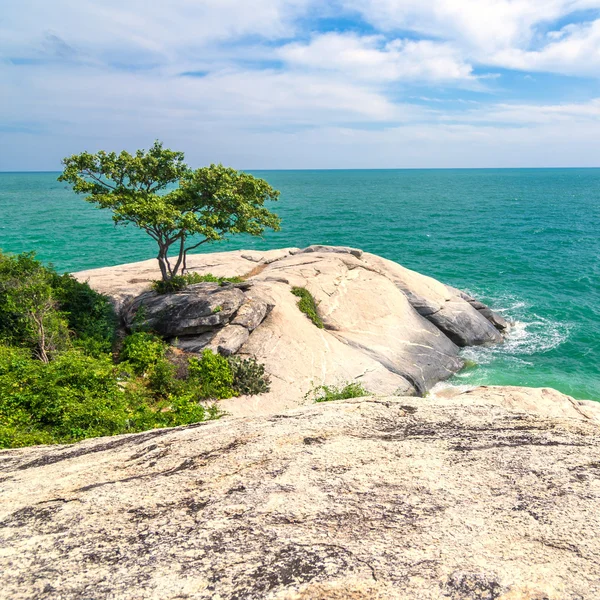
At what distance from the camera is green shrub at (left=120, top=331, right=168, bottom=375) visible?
20.3 meters

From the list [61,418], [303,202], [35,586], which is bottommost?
[61,418]

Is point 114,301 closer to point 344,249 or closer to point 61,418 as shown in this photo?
point 61,418

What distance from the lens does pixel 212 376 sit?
1944 cm

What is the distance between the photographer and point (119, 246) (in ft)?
209

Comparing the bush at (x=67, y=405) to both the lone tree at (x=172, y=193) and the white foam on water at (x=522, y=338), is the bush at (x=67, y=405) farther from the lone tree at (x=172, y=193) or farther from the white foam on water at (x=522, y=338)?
the white foam on water at (x=522, y=338)

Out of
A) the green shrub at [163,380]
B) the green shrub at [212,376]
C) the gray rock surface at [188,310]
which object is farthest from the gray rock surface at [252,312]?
the green shrub at [163,380]

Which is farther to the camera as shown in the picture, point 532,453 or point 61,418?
point 61,418

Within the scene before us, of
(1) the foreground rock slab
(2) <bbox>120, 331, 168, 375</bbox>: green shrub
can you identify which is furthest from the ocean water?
(1) the foreground rock slab

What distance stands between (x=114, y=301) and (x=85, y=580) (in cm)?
2404

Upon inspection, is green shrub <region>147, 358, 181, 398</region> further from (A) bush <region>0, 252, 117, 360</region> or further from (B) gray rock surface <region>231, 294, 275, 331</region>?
(B) gray rock surface <region>231, 294, 275, 331</region>

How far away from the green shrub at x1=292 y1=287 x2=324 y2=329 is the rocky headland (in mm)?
17714

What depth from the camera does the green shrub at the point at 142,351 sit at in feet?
66.5

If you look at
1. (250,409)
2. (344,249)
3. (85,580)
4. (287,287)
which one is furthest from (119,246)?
(85,580)

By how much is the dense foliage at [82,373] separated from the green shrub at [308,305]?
24.2ft
